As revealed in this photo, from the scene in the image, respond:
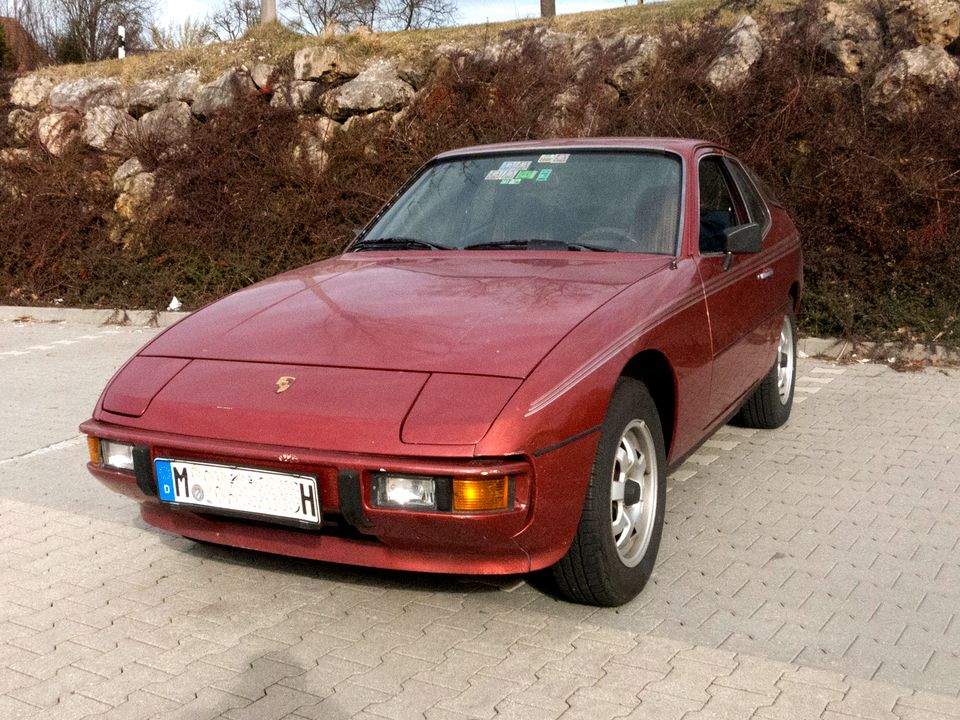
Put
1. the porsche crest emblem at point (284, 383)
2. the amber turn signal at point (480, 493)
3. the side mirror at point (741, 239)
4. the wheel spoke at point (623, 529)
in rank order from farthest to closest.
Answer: the side mirror at point (741, 239) < the wheel spoke at point (623, 529) < the porsche crest emblem at point (284, 383) < the amber turn signal at point (480, 493)

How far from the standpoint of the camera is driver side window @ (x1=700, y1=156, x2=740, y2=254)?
445 cm

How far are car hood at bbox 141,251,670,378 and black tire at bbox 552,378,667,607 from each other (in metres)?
0.35

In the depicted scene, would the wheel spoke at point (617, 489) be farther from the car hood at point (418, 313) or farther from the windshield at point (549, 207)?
the windshield at point (549, 207)

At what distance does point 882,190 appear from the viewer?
9.22 m

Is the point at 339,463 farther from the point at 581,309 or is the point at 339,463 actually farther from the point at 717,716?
the point at 717,716

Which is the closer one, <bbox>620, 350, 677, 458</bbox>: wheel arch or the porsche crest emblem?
the porsche crest emblem

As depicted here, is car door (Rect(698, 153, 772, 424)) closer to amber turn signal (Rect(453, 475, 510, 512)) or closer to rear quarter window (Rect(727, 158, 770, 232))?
rear quarter window (Rect(727, 158, 770, 232))

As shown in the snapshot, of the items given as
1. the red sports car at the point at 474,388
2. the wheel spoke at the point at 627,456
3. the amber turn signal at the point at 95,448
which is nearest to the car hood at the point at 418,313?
the red sports car at the point at 474,388

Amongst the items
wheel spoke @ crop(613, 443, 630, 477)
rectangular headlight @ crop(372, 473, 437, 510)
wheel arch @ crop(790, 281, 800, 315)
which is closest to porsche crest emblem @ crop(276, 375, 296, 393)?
rectangular headlight @ crop(372, 473, 437, 510)

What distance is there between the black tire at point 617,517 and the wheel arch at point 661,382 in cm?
11

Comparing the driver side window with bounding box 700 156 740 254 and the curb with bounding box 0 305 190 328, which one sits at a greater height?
the driver side window with bounding box 700 156 740 254

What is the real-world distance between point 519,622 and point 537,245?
159cm

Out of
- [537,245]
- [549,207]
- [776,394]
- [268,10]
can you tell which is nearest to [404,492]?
[537,245]

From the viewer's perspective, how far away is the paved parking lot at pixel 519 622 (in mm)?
2852
